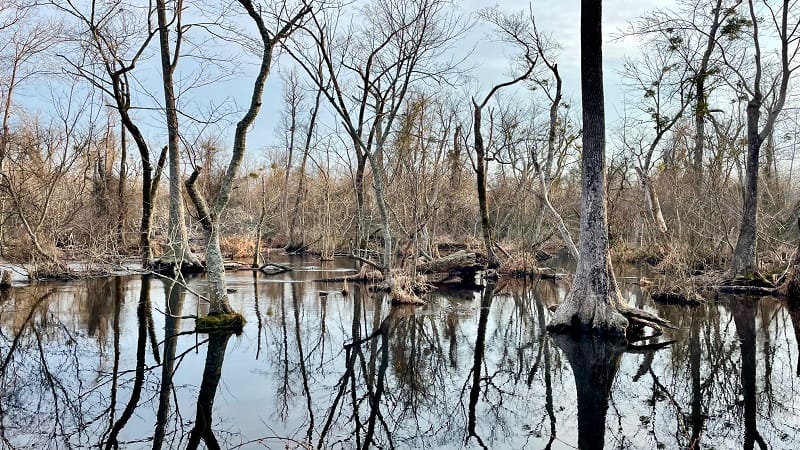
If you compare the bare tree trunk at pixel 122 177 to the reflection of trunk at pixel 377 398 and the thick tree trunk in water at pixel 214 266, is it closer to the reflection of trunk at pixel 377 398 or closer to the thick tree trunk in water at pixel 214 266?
the thick tree trunk in water at pixel 214 266

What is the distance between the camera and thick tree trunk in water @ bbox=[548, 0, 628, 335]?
37.2 ft

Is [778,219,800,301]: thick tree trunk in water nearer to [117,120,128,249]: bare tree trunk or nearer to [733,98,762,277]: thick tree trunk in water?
[733,98,762,277]: thick tree trunk in water

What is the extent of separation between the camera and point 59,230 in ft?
58.9

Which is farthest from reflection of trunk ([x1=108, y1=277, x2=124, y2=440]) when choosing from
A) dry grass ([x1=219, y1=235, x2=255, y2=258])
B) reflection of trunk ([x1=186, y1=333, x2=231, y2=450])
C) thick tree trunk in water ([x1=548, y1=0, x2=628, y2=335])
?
dry grass ([x1=219, y1=235, x2=255, y2=258])

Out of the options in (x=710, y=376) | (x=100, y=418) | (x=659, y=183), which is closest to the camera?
(x=100, y=418)

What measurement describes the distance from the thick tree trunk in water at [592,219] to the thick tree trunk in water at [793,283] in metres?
8.11

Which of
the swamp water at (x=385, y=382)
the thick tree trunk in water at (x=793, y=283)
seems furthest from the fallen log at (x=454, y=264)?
the thick tree trunk in water at (x=793, y=283)

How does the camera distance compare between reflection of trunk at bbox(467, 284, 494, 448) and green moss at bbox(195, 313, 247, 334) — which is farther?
green moss at bbox(195, 313, 247, 334)

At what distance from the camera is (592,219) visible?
11742mm

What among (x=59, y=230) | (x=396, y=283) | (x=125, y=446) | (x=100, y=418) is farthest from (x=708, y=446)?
(x=59, y=230)

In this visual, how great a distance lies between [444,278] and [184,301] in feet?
31.3

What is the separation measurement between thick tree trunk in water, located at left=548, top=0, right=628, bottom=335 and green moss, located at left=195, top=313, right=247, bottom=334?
655 cm

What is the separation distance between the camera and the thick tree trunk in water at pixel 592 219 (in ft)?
37.2

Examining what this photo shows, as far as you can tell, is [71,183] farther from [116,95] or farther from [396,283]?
[396,283]
